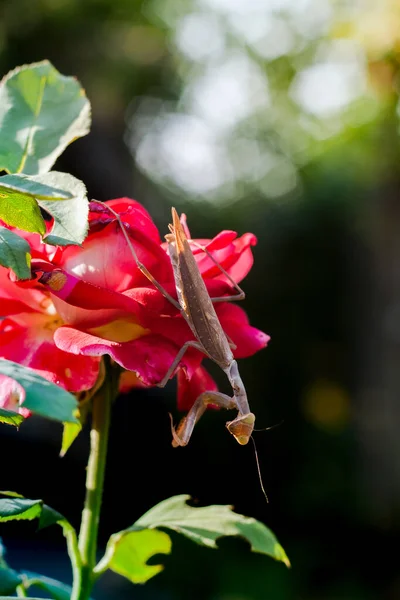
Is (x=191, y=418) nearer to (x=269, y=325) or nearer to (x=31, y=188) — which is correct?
(x=31, y=188)

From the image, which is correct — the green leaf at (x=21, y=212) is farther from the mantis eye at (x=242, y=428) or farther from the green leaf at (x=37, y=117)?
the mantis eye at (x=242, y=428)

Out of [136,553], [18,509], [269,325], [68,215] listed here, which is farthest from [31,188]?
[269,325]

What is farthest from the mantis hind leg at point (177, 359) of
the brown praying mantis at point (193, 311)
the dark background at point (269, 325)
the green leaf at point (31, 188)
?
the dark background at point (269, 325)

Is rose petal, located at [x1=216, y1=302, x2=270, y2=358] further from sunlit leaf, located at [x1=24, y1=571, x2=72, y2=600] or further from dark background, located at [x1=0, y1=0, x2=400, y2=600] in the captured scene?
dark background, located at [x1=0, y1=0, x2=400, y2=600]

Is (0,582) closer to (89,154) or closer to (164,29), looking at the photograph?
(89,154)

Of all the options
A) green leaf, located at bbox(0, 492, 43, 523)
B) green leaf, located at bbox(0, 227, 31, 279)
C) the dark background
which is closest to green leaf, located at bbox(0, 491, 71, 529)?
green leaf, located at bbox(0, 492, 43, 523)

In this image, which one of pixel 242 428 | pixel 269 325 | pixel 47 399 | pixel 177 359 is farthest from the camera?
pixel 269 325

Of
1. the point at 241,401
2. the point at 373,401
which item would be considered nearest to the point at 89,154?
the point at 373,401

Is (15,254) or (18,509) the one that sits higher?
(15,254)
